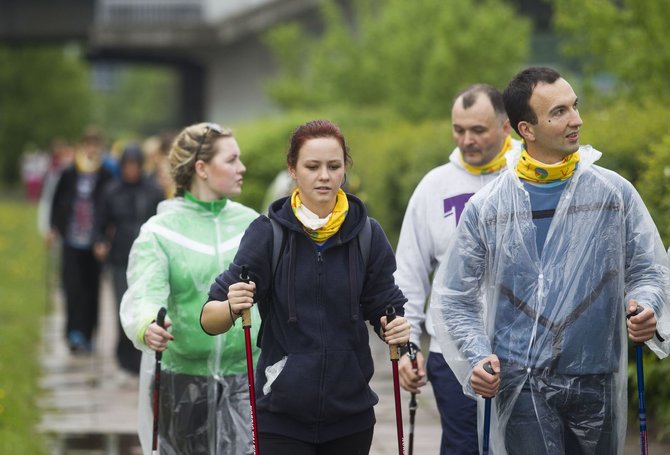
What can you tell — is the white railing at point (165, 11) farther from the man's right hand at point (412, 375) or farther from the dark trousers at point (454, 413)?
the man's right hand at point (412, 375)

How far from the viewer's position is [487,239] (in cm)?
508

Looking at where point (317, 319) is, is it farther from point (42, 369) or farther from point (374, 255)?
point (42, 369)

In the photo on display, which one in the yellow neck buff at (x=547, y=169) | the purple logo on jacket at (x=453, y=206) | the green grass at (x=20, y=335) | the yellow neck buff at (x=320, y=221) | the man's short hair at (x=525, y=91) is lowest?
the green grass at (x=20, y=335)

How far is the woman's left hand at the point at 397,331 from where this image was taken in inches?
195

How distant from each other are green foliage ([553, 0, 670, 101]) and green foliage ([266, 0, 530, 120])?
4.11m

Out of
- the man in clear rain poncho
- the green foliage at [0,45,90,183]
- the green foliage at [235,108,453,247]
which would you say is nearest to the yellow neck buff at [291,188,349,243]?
the man in clear rain poncho

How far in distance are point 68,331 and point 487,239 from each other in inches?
373

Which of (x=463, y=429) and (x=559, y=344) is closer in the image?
(x=559, y=344)

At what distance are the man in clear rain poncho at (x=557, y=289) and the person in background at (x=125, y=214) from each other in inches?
286

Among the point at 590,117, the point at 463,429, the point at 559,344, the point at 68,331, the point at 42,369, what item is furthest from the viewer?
the point at 68,331

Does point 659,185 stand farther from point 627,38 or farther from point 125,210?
point 125,210

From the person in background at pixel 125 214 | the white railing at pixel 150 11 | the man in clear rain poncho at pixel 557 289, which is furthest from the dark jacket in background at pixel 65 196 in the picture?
the white railing at pixel 150 11

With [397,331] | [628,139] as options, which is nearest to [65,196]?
[628,139]

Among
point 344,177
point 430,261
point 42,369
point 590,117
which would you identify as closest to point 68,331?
point 42,369
